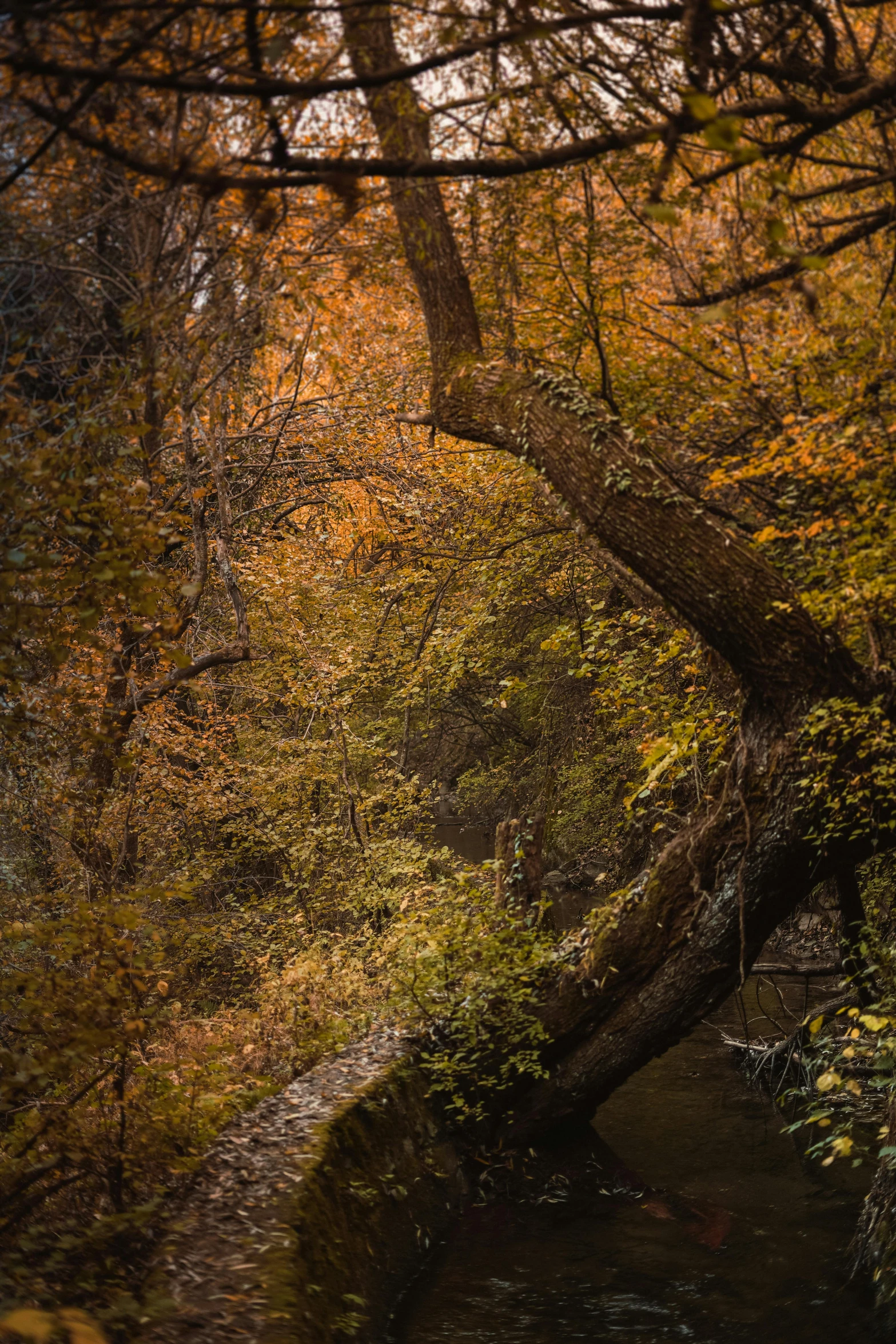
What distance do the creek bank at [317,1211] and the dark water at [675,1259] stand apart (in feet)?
1.13

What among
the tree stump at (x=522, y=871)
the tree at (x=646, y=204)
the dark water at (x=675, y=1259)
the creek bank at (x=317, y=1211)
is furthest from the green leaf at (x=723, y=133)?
the tree stump at (x=522, y=871)

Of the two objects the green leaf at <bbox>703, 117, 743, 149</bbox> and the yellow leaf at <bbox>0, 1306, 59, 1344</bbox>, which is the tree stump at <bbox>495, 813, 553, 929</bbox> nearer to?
the yellow leaf at <bbox>0, 1306, 59, 1344</bbox>

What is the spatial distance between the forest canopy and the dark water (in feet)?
2.81

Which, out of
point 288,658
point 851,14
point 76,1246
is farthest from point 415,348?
point 76,1246

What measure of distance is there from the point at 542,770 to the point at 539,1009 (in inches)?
266

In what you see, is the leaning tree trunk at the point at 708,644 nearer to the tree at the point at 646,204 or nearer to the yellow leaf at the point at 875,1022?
the tree at the point at 646,204

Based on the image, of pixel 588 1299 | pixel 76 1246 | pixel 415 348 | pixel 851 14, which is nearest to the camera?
pixel 76 1246

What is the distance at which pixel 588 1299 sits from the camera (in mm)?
5375

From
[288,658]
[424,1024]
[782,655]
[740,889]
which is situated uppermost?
[288,658]

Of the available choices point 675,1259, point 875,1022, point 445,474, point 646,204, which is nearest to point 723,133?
point 646,204

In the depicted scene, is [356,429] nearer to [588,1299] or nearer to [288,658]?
[288,658]

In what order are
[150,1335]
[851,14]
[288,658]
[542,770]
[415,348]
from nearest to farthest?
[150,1335] → [851,14] → [415,348] → [288,658] → [542,770]

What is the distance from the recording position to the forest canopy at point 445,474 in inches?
124

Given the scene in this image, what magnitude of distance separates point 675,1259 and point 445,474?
26.8 feet
